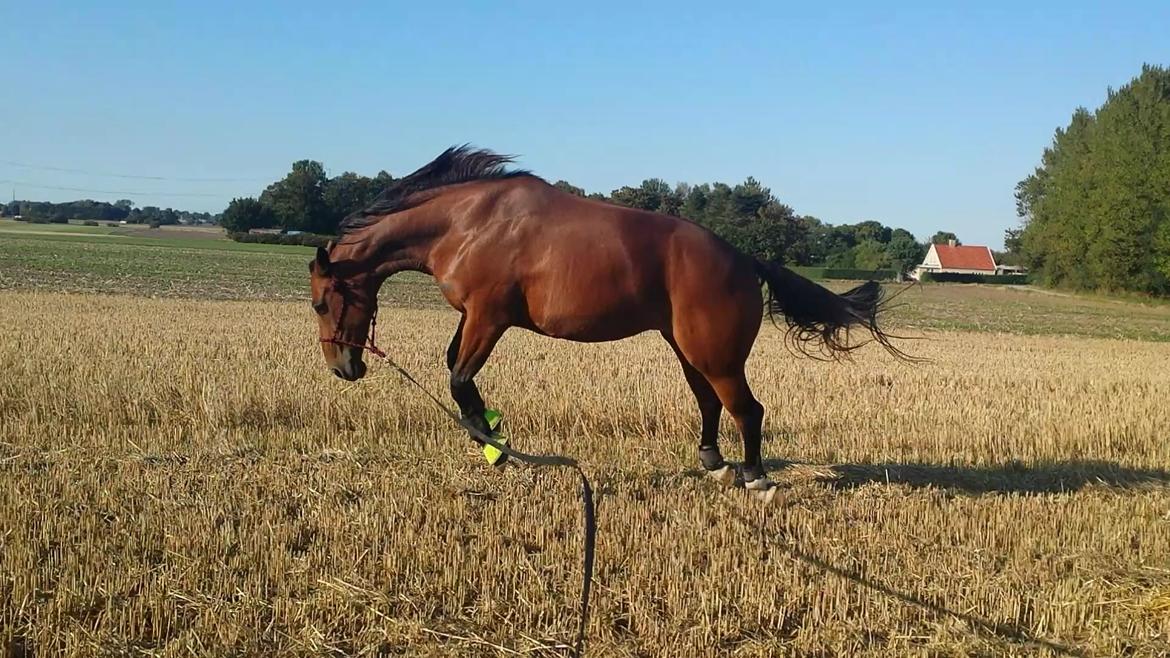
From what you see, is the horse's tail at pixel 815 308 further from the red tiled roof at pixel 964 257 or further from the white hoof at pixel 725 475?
the red tiled roof at pixel 964 257

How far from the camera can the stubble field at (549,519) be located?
4.39 m

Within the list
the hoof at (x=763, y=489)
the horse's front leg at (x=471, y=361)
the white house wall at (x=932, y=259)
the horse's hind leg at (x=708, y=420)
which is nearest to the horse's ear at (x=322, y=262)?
the horse's front leg at (x=471, y=361)

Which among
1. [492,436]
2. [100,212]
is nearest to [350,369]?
[492,436]

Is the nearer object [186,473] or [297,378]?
[186,473]

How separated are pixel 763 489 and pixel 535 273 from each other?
233 centimetres

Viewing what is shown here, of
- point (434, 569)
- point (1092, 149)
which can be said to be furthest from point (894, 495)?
point (1092, 149)

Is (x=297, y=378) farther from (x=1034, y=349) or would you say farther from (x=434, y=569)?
(x=1034, y=349)

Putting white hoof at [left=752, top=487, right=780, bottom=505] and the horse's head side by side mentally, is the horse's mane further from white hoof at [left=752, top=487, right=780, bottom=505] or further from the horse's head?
white hoof at [left=752, top=487, right=780, bottom=505]

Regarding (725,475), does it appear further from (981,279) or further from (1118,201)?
(981,279)

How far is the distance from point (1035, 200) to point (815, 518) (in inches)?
3365

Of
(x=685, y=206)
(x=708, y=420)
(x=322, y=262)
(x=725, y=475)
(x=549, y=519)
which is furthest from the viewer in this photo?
(x=685, y=206)

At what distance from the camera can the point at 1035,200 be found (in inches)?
3216

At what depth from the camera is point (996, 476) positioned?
805 cm

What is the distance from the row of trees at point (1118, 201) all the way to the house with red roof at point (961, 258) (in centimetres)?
4202
